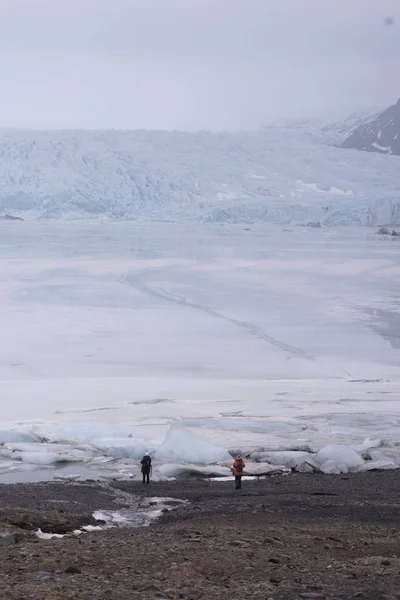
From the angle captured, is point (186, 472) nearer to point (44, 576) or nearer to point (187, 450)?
point (187, 450)

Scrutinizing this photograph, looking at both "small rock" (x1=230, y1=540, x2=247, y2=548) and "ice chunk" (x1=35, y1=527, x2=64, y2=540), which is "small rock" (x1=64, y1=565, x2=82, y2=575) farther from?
"ice chunk" (x1=35, y1=527, x2=64, y2=540)

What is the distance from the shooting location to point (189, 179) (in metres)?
70.1

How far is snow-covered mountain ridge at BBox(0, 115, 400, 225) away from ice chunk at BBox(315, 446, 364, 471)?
1823 inches

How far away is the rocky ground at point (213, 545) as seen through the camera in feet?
16.7

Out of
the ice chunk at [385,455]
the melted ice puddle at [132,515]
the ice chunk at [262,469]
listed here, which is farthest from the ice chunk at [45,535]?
the ice chunk at [385,455]

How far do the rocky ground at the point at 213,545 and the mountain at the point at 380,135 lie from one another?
310 ft

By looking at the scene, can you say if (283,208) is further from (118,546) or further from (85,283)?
(118,546)

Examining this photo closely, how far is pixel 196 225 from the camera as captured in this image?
64812mm

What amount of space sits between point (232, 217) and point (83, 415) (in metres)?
49.7

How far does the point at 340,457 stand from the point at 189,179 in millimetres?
60145

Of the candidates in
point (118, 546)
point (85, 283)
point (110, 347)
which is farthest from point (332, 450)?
point (85, 283)

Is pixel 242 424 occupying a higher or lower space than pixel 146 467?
lower

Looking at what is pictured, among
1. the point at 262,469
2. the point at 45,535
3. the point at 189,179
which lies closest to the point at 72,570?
the point at 45,535

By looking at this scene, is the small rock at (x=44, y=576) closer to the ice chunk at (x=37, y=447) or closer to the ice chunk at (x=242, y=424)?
the ice chunk at (x=37, y=447)
